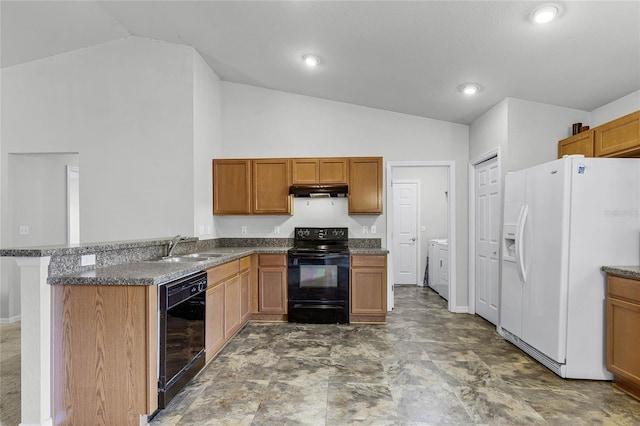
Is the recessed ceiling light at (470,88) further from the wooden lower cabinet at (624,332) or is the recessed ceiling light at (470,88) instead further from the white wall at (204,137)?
the white wall at (204,137)

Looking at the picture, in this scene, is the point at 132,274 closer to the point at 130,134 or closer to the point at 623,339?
the point at 130,134

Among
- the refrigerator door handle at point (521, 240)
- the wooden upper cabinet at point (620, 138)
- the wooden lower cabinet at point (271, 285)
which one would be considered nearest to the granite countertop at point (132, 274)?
the wooden lower cabinet at point (271, 285)

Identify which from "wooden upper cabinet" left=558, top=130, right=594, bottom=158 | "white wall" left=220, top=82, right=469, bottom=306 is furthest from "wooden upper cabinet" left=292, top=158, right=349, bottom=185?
"wooden upper cabinet" left=558, top=130, right=594, bottom=158

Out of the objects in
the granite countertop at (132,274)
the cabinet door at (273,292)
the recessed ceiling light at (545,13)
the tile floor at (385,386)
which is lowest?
the tile floor at (385,386)

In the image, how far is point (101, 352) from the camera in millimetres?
1923

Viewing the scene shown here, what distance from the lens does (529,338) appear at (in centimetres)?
297

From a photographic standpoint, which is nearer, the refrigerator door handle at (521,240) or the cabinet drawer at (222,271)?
the cabinet drawer at (222,271)

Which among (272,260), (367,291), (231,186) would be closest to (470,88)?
(367,291)

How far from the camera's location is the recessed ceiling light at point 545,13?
7.06ft

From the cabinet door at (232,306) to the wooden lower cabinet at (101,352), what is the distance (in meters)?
1.25

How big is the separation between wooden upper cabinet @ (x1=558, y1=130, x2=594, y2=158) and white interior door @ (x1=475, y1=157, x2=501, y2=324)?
64cm

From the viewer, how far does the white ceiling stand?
2.40m

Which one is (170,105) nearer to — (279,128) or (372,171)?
(279,128)

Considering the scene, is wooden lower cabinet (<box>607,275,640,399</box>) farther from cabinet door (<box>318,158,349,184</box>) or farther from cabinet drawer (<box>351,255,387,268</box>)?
cabinet door (<box>318,158,349,184</box>)
